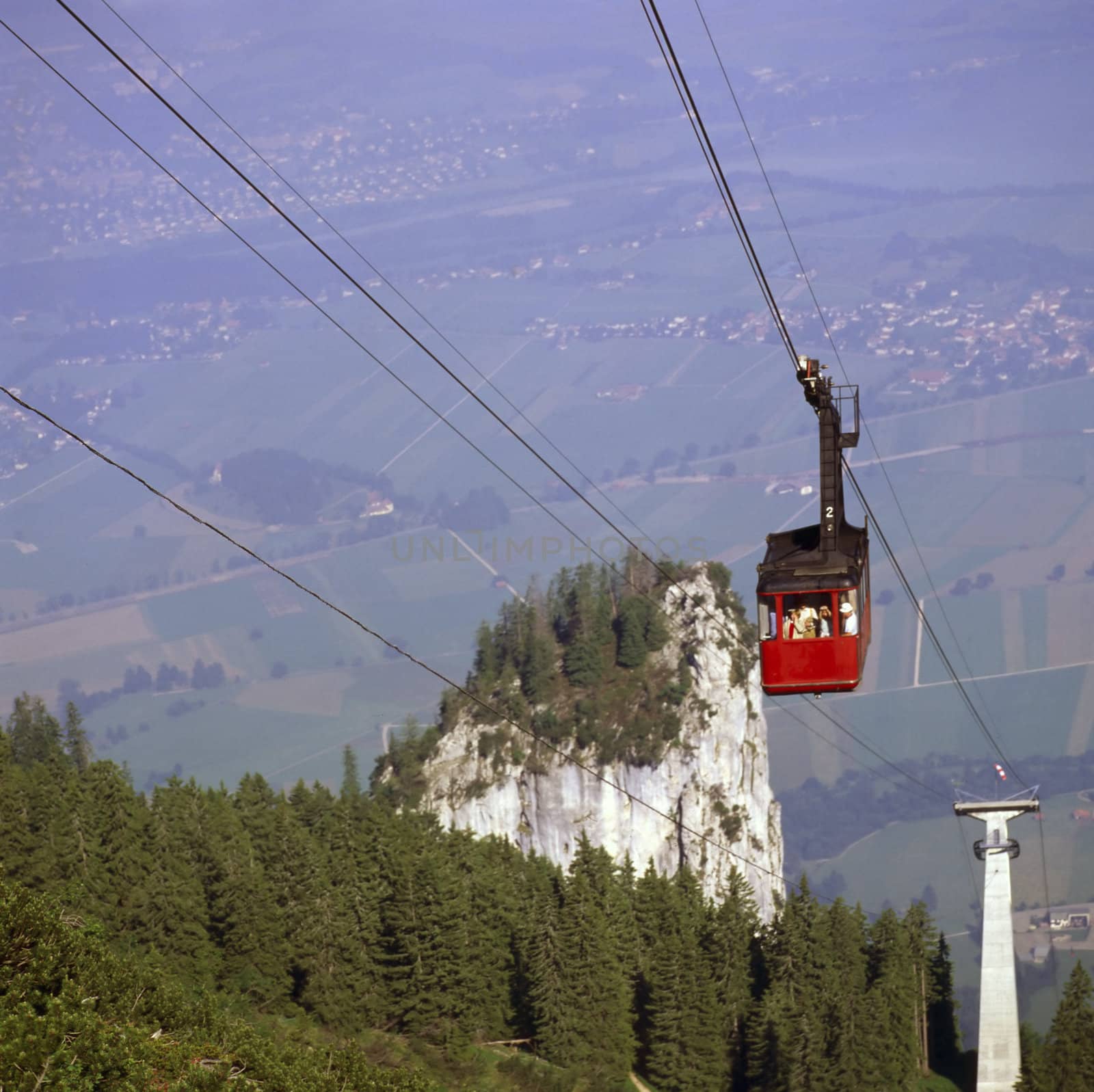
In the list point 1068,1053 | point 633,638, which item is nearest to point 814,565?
point 1068,1053

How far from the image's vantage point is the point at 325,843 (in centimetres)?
9369

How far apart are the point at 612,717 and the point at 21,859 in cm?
8559

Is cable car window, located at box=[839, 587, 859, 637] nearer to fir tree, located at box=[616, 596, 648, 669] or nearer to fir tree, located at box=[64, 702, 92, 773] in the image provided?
fir tree, located at box=[64, 702, 92, 773]

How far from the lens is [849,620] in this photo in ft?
137

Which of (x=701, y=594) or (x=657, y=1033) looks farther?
(x=701, y=594)

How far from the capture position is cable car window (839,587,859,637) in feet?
136

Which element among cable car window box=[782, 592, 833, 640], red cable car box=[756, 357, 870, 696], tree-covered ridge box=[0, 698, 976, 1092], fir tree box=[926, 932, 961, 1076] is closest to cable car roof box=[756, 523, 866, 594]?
red cable car box=[756, 357, 870, 696]

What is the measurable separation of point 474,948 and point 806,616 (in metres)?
42.4

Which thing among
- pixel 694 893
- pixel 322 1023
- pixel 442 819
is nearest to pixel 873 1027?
pixel 694 893

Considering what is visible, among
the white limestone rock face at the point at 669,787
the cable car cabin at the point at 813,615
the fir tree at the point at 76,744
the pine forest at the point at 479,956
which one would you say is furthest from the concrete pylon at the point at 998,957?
the fir tree at the point at 76,744

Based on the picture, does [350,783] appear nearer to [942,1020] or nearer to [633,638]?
[633,638]

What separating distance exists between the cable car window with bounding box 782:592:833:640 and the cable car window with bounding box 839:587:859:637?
0.28 meters

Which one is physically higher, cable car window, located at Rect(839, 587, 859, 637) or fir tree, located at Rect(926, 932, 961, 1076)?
cable car window, located at Rect(839, 587, 859, 637)

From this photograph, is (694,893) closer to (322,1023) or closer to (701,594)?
(322,1023)
